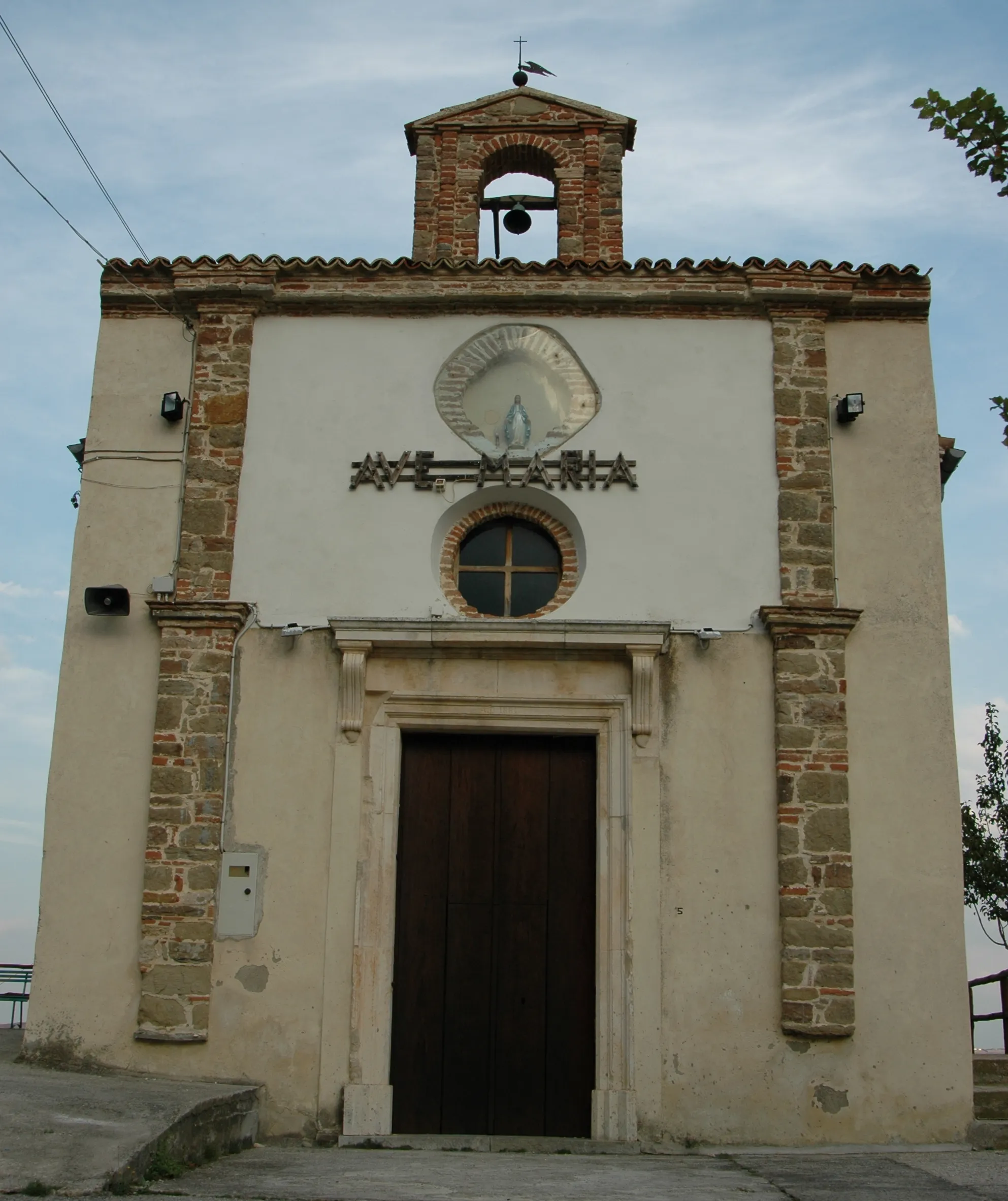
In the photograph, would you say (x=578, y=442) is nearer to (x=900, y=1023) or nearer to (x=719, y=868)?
(x=719, y=868)

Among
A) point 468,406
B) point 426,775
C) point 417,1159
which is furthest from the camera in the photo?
point 468,406

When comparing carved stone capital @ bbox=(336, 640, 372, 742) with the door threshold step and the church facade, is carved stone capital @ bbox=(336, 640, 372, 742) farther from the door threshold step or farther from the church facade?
the door threshold step

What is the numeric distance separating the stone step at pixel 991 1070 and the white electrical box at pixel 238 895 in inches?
205

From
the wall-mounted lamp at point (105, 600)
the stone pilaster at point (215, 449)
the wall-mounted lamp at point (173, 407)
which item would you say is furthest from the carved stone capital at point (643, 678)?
the wall-mounted lamp at point (173, 407)

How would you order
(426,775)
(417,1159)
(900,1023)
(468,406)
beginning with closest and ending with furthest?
(417,1159) < (900,1023) < (426,775) < (468,406)

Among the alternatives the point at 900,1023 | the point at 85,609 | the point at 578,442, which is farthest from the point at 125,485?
the point at 900,1023

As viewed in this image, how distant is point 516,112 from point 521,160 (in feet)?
1.32

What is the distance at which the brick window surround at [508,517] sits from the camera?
9773 mm

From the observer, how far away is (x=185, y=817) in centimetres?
928

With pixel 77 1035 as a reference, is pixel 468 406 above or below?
above

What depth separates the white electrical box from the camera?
359 inches

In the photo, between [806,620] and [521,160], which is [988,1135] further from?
[521,160]

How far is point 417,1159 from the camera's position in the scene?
25.3 feet

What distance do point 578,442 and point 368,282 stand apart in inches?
82.3
